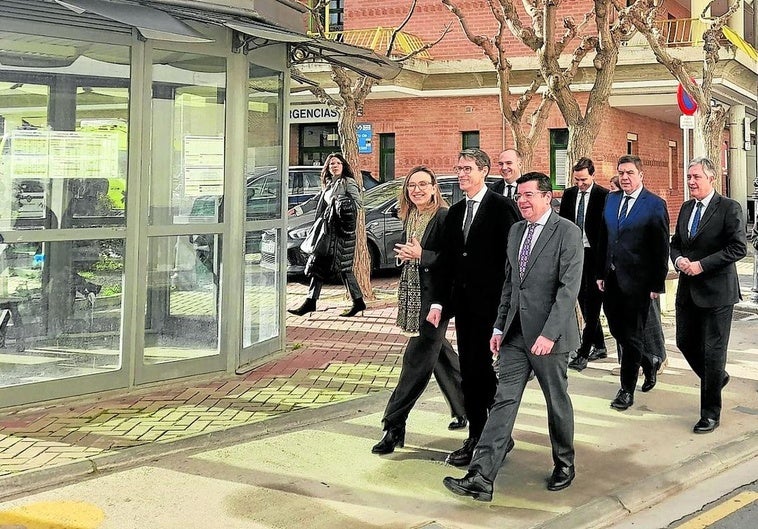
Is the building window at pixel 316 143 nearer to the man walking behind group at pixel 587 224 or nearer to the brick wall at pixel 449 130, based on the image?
the brick wall at pixel 449 130

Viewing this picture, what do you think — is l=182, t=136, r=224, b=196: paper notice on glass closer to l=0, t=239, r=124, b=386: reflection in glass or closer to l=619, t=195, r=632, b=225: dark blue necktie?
l=0, t=239, r=124, b=386: reflection in glass

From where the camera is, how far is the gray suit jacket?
4941mm

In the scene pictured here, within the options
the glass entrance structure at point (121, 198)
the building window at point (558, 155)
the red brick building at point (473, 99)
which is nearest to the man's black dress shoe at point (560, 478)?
the glass entrance structure at point (121, 198)

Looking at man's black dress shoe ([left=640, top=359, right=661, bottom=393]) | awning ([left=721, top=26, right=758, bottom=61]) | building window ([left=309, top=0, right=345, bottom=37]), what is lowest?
man's black dress shoe ([left=640, top=359, right=661, bottom=393])

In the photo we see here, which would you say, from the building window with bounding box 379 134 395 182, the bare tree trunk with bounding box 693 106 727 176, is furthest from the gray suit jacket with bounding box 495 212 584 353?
the building window with bounding box 379 134 395 182

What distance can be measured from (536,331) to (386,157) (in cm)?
2039

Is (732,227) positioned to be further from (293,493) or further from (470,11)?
(470,11)

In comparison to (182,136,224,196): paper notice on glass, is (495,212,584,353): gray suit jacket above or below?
below

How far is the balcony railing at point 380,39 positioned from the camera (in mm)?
23531

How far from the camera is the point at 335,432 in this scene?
629cm

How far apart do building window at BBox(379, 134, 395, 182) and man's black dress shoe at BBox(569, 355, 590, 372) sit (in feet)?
54.8

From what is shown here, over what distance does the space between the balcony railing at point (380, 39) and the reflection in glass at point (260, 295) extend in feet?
52.0

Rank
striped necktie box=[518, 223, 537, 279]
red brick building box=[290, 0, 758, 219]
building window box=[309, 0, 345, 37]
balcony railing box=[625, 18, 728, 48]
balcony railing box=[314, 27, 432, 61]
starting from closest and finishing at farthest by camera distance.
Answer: striped necktie box=[518, 223, 537, 279], balcony railing box=[625, 18, 728, 48], red brick building box=[290, 0, 758, 219], balcony railing box=[314, 27, 432, 61], building window box=[309, 0, 345, 37]

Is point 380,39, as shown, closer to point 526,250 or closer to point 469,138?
point 469,138
